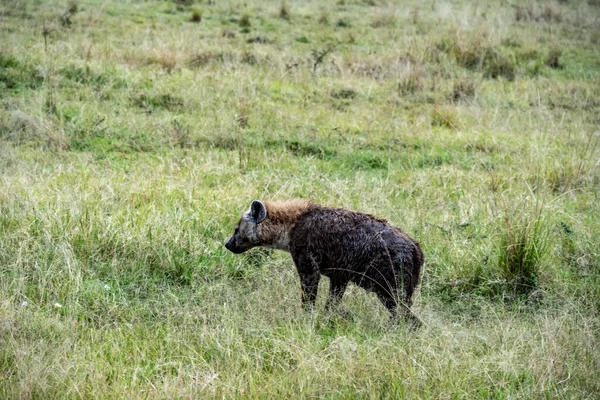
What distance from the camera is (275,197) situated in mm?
→ 7141

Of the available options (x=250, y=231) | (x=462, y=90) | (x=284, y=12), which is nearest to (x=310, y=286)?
(x=250, y=231)

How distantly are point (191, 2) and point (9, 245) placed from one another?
1162 centimetres

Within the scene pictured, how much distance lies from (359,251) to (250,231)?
950mm

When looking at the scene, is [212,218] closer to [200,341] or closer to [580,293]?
[200,341]

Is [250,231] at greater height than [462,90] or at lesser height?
greater

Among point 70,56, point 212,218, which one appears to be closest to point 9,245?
point 212,218

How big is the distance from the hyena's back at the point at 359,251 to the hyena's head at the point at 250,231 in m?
0.26

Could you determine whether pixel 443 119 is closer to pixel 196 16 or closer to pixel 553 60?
pixel 553 60

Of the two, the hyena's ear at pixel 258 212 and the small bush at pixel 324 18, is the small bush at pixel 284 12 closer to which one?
the small bush at pixel 324 18

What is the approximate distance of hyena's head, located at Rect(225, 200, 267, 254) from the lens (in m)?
5.59

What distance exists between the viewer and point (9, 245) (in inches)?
235

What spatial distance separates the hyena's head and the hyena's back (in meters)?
0.26

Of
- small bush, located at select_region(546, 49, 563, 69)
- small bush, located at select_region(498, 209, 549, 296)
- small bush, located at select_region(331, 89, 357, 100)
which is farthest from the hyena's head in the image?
small bush, located at select_region(546, 49, 563, 69)

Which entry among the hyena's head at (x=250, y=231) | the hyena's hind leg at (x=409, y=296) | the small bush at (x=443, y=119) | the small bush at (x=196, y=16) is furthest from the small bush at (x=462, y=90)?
the hyena's hind leg at (x=409, y=296)
